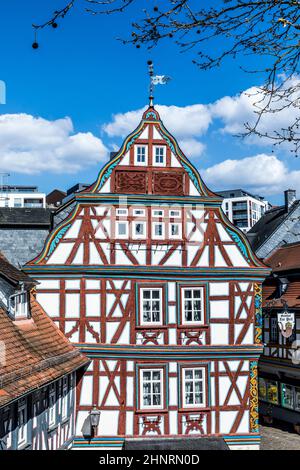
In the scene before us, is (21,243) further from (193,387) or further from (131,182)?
(193,387)

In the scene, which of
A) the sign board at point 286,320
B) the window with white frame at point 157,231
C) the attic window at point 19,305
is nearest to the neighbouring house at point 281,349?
the sign board at point 286,320

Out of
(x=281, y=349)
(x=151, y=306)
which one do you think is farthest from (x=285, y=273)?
(x=151, y=306)

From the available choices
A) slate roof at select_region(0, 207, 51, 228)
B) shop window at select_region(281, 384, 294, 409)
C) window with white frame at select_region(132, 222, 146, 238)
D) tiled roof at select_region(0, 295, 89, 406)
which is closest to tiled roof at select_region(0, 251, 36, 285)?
tiled roof at select_region(0, 295, 89, 406)

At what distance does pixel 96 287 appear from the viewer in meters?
18.2

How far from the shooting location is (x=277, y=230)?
3344cm

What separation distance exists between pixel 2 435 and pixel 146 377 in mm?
7769

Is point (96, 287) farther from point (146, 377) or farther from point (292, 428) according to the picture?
point (292, 428)

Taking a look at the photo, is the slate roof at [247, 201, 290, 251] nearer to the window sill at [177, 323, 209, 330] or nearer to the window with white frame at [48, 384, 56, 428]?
the window sill at [177, 323, 209, 330]

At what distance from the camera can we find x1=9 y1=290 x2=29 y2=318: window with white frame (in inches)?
575

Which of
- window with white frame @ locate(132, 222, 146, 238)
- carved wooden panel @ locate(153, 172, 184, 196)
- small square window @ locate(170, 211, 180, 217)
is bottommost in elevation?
window with white frame @ locate(132, 222, 146, 238)

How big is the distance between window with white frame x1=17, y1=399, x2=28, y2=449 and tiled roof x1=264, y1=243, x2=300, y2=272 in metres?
16.9

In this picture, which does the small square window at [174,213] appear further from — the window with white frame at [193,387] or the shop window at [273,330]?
the shop window at [273,330]
